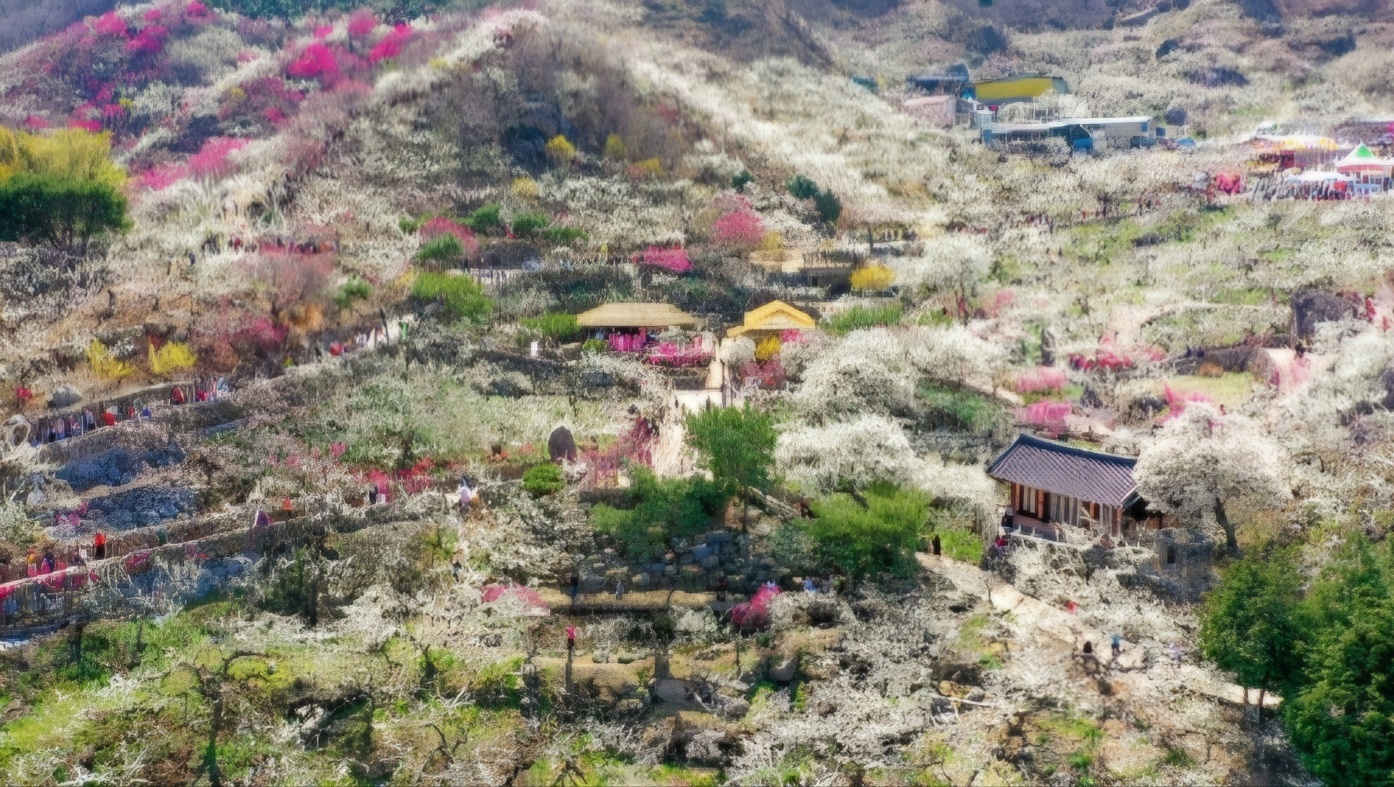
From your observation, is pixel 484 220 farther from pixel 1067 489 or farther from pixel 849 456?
pixel 1067 489

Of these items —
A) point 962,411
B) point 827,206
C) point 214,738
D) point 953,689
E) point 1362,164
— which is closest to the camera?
point 214,738

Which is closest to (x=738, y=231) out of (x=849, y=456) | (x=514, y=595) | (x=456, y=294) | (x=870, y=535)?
(x=456, y=294)

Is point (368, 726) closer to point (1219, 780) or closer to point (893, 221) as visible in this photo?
point (1219, 780)

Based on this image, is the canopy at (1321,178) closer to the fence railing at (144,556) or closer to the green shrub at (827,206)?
the green shrub at (827,206)

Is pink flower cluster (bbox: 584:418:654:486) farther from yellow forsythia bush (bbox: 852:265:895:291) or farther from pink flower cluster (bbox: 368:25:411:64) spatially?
pink flower cluster (bbox: 368:25:411:64)

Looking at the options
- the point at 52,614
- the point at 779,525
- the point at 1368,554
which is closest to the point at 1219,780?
the point at 1368,554
